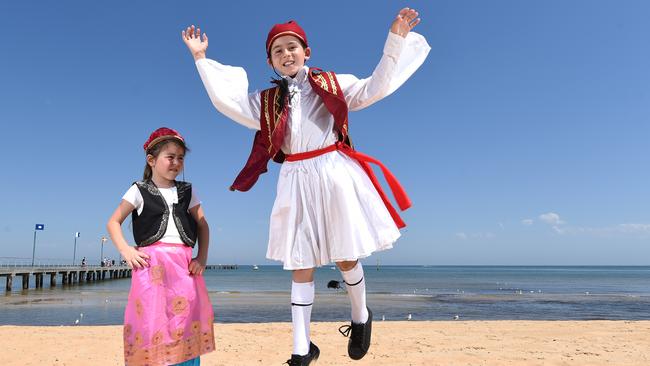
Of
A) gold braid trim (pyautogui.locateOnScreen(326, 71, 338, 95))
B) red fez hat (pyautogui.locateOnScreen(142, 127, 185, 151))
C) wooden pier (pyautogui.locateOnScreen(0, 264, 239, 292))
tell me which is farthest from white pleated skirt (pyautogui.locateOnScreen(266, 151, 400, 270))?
wooden pier (pyautogui.locateOnScreen(0, 264, 239, 292))

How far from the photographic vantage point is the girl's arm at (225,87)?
9.79 feet

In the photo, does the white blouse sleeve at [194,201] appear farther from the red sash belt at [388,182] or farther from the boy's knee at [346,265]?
the boy's knee at [346,265]

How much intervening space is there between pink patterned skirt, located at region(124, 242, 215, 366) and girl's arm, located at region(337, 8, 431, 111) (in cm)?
131

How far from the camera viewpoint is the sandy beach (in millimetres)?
7492

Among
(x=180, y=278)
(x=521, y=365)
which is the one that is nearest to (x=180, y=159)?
(x=180, y=278)

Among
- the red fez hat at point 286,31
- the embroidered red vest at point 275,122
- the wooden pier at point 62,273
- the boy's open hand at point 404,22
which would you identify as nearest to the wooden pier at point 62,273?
the wooden pier at point 62,273

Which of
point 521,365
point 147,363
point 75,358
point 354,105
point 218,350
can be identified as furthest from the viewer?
point 218,350

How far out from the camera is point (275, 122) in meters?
2.84

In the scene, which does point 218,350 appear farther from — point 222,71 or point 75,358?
point 222,71

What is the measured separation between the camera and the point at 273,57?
2971 mm

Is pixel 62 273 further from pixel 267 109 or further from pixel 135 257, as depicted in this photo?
pixel 267 109

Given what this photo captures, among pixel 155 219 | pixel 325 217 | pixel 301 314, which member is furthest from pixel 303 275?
pixel 155 219

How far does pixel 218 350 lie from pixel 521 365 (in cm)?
479

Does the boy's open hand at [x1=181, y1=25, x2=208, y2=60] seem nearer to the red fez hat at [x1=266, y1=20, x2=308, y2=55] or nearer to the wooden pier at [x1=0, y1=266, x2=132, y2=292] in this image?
the red fez hat at [x1=266, y1=20, x2=308, y2=55]
